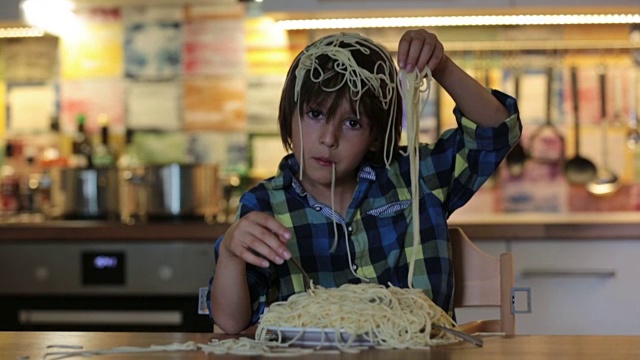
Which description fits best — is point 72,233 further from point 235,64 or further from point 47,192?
point 235,64

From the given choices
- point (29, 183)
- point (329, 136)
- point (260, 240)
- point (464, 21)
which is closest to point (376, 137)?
point (329, 136)

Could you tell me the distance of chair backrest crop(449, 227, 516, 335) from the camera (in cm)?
138

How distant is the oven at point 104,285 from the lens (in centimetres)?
242

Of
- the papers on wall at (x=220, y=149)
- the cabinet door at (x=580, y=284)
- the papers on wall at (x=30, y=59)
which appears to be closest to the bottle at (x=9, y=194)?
the papers on wall at (x=30, y=59)

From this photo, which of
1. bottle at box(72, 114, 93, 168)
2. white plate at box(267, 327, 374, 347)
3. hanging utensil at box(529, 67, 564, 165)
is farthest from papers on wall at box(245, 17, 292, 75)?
white plate at box(267, 327, 374, 347)

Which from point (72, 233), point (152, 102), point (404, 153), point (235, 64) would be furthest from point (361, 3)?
point (404, 153)

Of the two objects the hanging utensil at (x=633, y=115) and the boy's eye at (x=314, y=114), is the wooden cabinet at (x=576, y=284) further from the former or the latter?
the boy's eye at (x=314, y=114)

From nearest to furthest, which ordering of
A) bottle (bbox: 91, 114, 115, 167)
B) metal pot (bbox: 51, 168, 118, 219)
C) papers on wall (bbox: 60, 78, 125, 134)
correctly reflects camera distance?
metal pot (bbox: 51, 168, 118, 219), bottle (bbox: 91, 114, 115, 167), papers on wall (bbox: 60, 78, 125, 134)

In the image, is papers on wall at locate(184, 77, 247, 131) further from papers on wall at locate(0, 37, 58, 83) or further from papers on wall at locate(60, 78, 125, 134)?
papers on wall at locate(0, 37, 58, 83)

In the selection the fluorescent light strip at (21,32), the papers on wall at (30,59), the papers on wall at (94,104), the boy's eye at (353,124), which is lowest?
the boy's eye at (353,124)

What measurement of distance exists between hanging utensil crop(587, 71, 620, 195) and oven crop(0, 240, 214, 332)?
1.15 meters

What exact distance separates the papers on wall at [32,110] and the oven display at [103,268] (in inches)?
27.5

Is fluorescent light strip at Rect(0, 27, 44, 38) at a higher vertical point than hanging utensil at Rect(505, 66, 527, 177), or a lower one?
higher

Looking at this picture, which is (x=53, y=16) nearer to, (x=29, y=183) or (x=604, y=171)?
(x=29, y=183)
